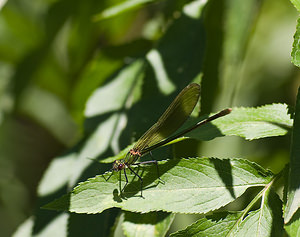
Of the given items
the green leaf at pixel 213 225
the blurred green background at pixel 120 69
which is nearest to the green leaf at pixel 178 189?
the green leaf at pixel 213 225

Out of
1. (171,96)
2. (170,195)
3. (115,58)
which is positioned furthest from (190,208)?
(115,58)

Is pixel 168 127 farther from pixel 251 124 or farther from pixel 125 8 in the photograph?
pixel 125 8

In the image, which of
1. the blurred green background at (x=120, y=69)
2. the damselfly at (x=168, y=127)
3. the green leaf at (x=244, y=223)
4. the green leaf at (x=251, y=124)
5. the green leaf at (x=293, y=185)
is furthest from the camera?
the blurred green background at (x=120, y=69)

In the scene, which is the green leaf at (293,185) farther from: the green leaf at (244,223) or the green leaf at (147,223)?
the green leaf at (147,223)

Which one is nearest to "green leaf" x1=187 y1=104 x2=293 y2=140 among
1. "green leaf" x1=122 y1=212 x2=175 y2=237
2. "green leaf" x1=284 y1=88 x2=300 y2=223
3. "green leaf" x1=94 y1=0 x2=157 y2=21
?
"green leaf" x1=284 y1=88 x2=300 y2=223

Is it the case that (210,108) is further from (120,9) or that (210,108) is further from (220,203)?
(220,203)

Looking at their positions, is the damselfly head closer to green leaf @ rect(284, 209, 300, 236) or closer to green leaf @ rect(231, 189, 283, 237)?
green leaf @ rect(231, 189, 283, 237)
